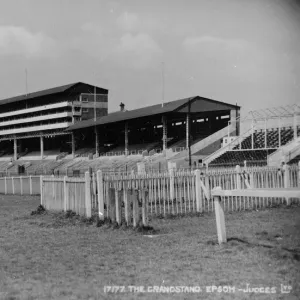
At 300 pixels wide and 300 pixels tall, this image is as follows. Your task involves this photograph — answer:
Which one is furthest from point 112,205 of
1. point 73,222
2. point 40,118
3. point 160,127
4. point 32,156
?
point 40,118

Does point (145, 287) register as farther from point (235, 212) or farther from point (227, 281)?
point (235, 212)

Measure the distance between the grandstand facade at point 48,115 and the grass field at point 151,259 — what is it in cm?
5947

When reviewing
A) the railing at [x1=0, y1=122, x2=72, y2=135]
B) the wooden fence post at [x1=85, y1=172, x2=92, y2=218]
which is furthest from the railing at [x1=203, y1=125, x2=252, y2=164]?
the railing at [x1=0, y1=122, x2=72, y2=135]

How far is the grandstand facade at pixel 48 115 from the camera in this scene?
2820 inches

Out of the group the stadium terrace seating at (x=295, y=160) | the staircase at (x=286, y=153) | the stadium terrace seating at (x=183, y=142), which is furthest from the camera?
the stadium terrace seating at (x=183, y=142)

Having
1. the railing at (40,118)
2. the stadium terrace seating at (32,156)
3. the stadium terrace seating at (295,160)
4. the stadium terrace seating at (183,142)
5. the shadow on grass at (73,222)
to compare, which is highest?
the railing at (40,118)

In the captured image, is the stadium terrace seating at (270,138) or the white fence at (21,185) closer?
the white fence at (21,185)

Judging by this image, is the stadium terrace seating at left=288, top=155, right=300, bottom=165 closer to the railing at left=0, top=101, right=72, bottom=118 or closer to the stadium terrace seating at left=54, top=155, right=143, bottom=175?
the stadium terrace seating at left=54, top=155, right=143, bottom=175

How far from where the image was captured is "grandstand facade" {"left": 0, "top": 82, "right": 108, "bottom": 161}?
235ft

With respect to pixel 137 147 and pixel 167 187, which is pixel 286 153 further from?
pixel 137 147

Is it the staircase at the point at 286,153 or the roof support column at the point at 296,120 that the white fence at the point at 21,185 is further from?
the roof support column at the point at 296,120

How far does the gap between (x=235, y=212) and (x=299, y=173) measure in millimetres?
3102

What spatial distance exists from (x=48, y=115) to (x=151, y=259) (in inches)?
2717

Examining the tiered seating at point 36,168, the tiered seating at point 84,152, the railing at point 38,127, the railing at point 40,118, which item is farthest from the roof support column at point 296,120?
the railing at point 40,118
